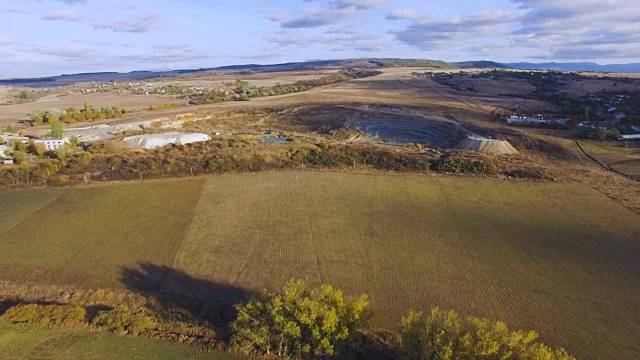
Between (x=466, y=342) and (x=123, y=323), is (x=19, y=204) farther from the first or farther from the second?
(x=466, y=342)

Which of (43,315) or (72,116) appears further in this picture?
(72,116)

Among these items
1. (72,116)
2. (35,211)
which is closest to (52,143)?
(35,211)

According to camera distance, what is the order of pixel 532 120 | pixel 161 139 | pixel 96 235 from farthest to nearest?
1. pixel 532 120
2. pixel 161 139
3. pixel 96 235

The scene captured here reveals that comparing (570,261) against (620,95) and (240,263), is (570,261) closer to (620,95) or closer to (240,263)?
(240,263)

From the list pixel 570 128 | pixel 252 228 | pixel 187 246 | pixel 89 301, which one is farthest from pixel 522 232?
pixel 570 128

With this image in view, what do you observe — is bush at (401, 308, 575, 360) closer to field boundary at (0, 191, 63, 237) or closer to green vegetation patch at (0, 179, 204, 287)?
green vegetation patch at (0, 179, 204, 287)

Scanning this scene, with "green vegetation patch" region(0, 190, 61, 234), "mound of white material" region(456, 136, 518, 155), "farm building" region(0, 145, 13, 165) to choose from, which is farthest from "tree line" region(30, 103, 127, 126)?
"mound of white material" region(456, 136, 518, 155)

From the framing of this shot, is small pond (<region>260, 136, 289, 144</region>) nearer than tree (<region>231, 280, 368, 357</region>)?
No
